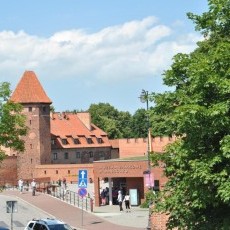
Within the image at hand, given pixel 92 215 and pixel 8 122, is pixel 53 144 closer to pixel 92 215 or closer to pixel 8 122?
pixel 92 215

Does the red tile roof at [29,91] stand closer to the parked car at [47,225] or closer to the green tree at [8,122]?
the green tree at [8,122]

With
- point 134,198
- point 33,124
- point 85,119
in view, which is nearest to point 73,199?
point 134,198

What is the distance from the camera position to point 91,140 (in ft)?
366

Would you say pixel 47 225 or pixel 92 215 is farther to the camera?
pixel 92 215

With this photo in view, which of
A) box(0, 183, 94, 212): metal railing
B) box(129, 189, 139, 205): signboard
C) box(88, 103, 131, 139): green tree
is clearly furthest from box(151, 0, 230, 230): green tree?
box(88, 103, 131, 139): green tree

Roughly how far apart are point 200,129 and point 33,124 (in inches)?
3390

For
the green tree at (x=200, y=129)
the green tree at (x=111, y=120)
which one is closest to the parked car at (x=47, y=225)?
the green tree at (x=200, y=129)

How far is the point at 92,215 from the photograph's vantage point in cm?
3988

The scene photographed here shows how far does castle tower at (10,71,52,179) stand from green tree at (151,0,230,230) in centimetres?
8244

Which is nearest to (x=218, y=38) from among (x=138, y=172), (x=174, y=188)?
(x=174, y=188)

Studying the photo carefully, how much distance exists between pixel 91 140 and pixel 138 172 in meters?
67.1

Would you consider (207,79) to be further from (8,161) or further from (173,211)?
(8,161)

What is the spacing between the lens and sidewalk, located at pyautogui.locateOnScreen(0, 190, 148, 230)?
34.6 meters

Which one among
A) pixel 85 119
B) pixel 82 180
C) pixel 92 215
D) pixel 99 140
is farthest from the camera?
pixel 85 119
